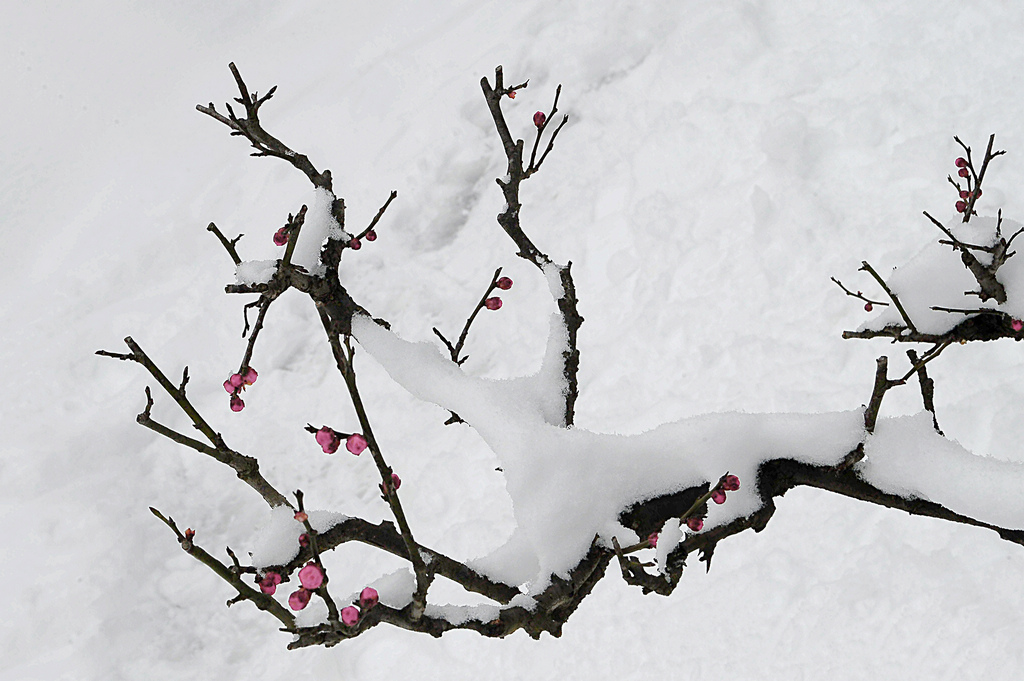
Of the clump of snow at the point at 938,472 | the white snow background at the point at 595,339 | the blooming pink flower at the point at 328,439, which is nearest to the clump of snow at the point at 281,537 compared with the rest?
the blooming pink flower at the point at 328,439

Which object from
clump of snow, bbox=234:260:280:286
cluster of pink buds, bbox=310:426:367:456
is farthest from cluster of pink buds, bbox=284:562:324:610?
clump of snow, bbox=234:260:280:286

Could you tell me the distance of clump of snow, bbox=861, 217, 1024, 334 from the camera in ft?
4.55

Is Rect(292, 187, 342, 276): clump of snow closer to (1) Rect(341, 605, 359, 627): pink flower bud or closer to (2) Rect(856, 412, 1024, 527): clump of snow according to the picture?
(1) Rect(341, 605, 359, 627): pink flower bud

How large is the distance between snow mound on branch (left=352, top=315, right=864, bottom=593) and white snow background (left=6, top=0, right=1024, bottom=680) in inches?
70.3

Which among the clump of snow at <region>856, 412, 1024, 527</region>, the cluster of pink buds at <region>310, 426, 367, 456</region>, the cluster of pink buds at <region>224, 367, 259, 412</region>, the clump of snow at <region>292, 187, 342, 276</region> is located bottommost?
the clump of snow at <region>856, 412, 1024, 527</region>

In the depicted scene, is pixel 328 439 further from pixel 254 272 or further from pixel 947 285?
pixel 947 285

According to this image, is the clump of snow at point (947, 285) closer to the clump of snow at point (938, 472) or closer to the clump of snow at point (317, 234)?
the clump of snow at point (938, 472)

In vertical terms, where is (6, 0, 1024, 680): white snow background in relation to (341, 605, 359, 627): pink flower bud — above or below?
above

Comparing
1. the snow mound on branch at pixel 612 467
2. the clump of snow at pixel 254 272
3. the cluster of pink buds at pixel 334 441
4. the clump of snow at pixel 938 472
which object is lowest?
the clump of snow at pixel 938 472

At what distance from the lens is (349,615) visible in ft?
3.13

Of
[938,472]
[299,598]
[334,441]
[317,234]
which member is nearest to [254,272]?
[317,234]

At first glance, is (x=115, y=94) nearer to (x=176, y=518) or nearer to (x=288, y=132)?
(x=288, y=132)

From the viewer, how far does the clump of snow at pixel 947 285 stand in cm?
139

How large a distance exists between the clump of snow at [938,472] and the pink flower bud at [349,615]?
91cm
